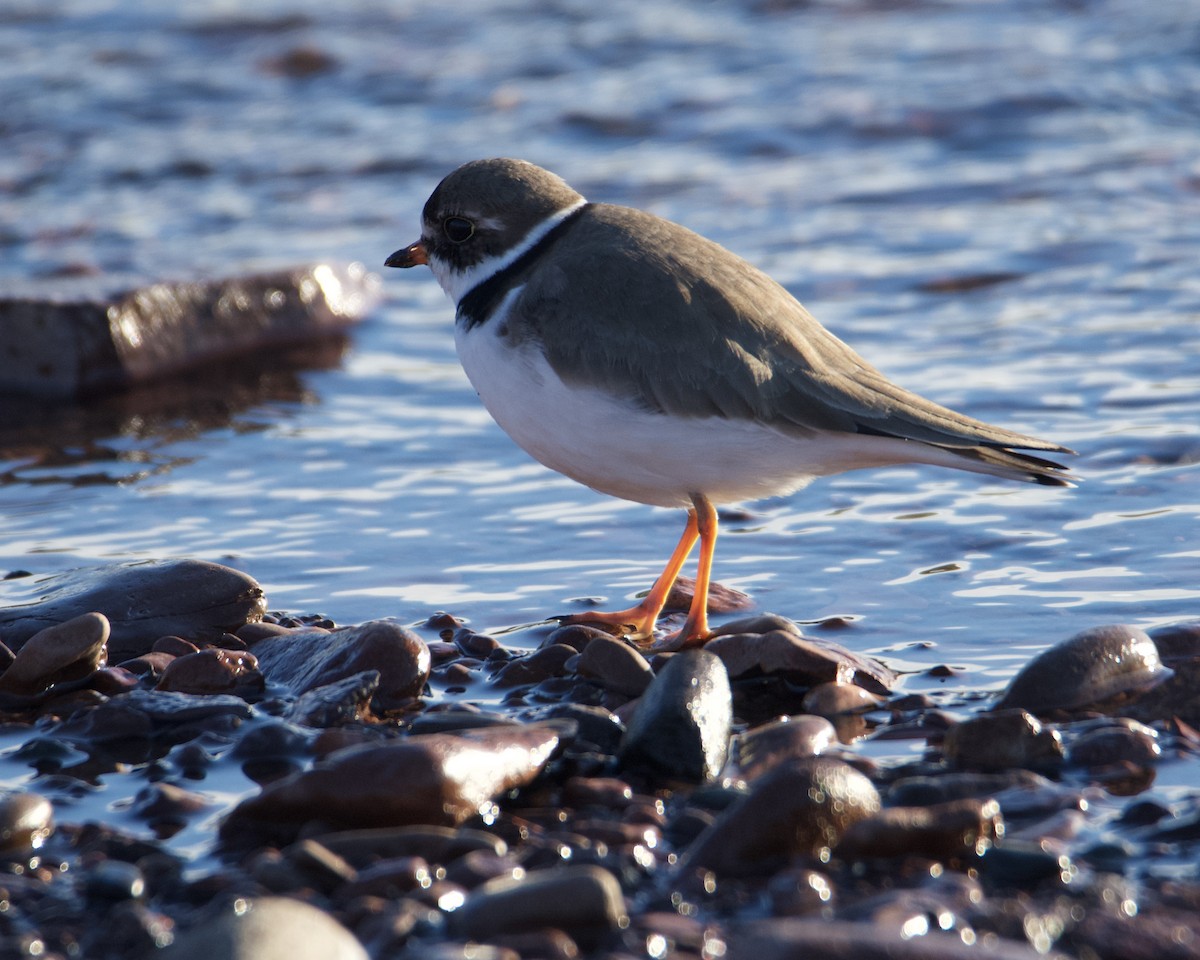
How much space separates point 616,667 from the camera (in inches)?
193

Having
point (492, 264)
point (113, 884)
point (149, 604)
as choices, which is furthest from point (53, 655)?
point (492, 264)

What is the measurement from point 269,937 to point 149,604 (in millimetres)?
2774

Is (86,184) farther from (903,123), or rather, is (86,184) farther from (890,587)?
(890,587)

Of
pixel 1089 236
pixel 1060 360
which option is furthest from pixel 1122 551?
pixel 1089 236

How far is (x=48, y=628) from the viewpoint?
5.12 metres

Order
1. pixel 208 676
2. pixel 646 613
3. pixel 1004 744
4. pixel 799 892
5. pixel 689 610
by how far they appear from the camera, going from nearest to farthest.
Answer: pixel 799 892
pixel 1004 744
pixel 208 676
pixel 646 613
pixel 689 610

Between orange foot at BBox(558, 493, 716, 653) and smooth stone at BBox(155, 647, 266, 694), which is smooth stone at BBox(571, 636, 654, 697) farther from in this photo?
smooth stone at BBox(155, 647, 266, 694)

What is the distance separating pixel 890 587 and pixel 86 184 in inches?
389

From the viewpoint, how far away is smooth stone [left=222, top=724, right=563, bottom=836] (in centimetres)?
386

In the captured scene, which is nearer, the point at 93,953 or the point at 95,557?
the point at 93,953

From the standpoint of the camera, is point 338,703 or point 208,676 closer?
point 338,703

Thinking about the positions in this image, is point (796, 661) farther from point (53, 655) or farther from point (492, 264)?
point (53, 655)

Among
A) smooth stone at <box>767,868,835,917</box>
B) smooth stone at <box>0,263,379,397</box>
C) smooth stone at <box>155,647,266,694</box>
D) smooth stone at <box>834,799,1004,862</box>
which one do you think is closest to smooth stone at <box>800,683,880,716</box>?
smooth stone at <box>834,799,1004,862</box>

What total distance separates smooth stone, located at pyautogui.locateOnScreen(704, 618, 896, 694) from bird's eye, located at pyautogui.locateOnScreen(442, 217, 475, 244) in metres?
1.98
